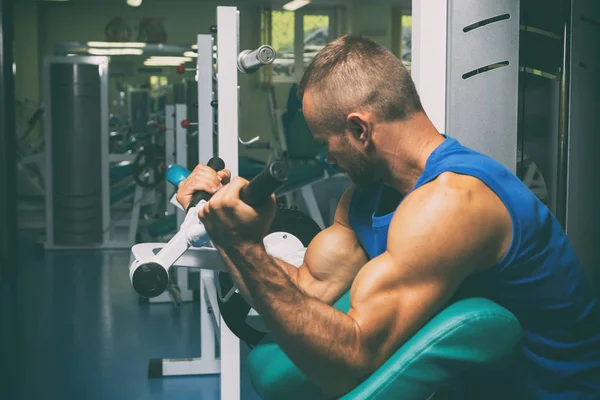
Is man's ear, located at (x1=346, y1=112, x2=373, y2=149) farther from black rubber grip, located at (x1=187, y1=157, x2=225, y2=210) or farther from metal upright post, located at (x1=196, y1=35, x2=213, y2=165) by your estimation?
metal upright post, located at (x1=196, y1=35, x2=213, y2=165)

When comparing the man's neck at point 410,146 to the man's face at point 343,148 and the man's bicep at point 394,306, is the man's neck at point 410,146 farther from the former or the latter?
the man's bicep at point 394,306

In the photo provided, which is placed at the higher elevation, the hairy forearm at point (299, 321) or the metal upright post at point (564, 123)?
the metal upright post at point (564, 123)

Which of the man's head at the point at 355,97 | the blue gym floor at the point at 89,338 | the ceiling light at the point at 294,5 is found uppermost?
the ceiling light at the point at 294,5

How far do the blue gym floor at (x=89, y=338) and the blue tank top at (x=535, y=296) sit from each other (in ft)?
5.41

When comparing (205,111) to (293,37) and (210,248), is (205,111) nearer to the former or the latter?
(210,248)

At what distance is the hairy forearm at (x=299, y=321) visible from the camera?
3.33ft

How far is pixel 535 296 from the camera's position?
3.69ft

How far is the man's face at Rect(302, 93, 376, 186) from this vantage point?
1.21 meters

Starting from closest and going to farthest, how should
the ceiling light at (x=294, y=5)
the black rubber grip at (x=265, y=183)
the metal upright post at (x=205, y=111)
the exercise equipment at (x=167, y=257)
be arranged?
the black rubber grip at (x=265, y=183)
the exercise equipment at (x=167, y=257)
the metal upright post at (x=205, y=111)
the ceiling light at (x=294, y=5)

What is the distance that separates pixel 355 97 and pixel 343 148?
0.32 feet

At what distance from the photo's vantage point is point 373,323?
104 centimetres

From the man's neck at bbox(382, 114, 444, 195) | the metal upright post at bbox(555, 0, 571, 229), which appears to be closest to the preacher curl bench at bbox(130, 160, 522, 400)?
the man's neck at bbox(382, 114, 444, 195)

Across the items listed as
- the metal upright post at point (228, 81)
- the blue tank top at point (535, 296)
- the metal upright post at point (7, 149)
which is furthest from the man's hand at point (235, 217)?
the metal upright post at point (7, 149)

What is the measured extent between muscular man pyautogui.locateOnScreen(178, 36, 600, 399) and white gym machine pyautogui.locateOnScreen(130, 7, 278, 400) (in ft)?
0.73
